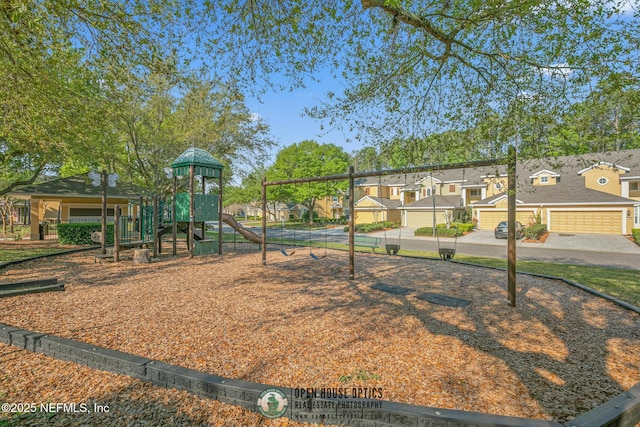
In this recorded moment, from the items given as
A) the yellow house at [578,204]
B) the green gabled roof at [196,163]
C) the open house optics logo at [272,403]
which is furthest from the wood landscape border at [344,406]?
the yellow house at [578,204]

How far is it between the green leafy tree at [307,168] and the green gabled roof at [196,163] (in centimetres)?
2621

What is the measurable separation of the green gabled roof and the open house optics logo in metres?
11.9

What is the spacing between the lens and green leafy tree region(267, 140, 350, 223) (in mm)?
40938

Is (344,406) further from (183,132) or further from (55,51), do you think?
(183,132)

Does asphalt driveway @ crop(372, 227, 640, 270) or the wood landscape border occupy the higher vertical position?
the wood landscape border

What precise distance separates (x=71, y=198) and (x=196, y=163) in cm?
1387

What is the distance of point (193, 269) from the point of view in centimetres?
1024

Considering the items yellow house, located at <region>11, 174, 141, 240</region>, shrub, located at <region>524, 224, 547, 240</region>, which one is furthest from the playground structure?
shrub, located at <region>524, 224, 547, 240</region>

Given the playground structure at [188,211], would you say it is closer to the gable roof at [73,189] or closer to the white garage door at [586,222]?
the gable roof at [73,189]

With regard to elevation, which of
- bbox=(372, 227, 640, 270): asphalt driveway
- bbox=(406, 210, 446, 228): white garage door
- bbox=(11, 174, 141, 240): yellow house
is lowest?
bbox=(372, 227, 640, 270): asphalt driveway

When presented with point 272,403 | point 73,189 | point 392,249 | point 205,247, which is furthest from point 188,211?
point 73,189

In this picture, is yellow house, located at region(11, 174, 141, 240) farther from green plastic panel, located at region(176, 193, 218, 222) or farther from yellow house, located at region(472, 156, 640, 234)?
yellow house, located at region(472, 156, 640, 234)

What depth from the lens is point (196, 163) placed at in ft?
42.9

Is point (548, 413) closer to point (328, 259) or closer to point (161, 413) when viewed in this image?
point (161, 413)
